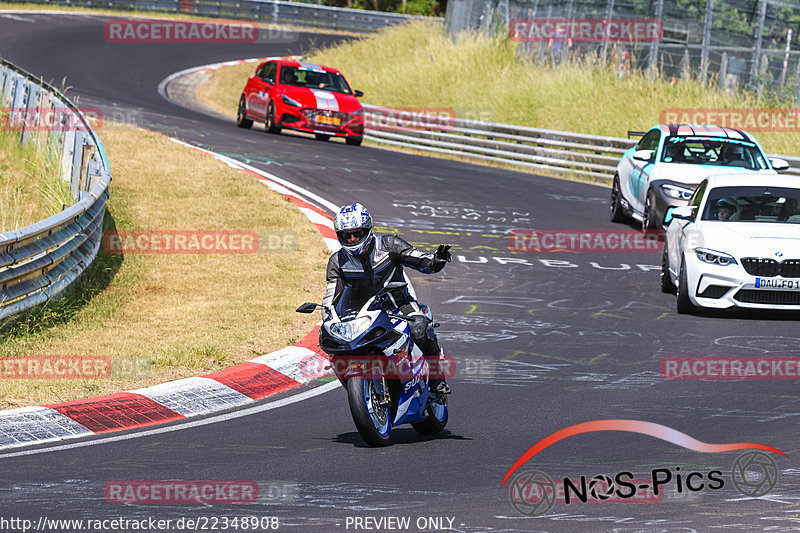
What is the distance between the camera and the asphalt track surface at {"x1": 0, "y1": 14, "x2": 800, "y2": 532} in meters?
6.34

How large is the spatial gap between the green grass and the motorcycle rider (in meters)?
21.3

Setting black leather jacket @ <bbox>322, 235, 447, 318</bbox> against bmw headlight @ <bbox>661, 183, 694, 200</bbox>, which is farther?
bmw headlight @ <bbox>661, 183, 694, 200</bbox>

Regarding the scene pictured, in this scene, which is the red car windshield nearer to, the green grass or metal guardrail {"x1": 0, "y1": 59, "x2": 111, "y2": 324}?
the green grass

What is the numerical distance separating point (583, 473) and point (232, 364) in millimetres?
4371

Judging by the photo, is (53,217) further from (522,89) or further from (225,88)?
(225,88)

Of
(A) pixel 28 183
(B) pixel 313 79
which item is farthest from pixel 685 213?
(B) pixel 313 79

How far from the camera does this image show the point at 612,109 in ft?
104

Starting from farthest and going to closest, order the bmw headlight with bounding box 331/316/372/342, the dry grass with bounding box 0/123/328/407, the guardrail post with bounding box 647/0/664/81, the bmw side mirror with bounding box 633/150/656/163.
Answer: the guardrail post with bounding box 647/0/664/81
the bmw side mirror with bounding box 633/150/656/163
the dry grass with bounding box 0/123/328/407
the bmw headlight with bounding box 331/316/372/342

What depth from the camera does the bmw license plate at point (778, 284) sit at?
13000 mm

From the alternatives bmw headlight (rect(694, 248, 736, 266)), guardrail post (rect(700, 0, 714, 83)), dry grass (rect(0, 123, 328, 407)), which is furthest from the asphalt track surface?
guardrail post (rect(700, 0, 714, 83))

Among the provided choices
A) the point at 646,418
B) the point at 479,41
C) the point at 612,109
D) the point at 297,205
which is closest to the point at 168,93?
the point at 479,41

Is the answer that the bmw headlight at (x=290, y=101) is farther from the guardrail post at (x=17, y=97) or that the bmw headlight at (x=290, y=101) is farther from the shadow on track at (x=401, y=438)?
the shadow on track at (x=401, y=438)

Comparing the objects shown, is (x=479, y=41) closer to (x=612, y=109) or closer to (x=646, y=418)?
(x=612, y=109)

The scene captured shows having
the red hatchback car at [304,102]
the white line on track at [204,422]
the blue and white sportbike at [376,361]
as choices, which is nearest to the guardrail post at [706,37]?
the red hatchback car at [304,102]
